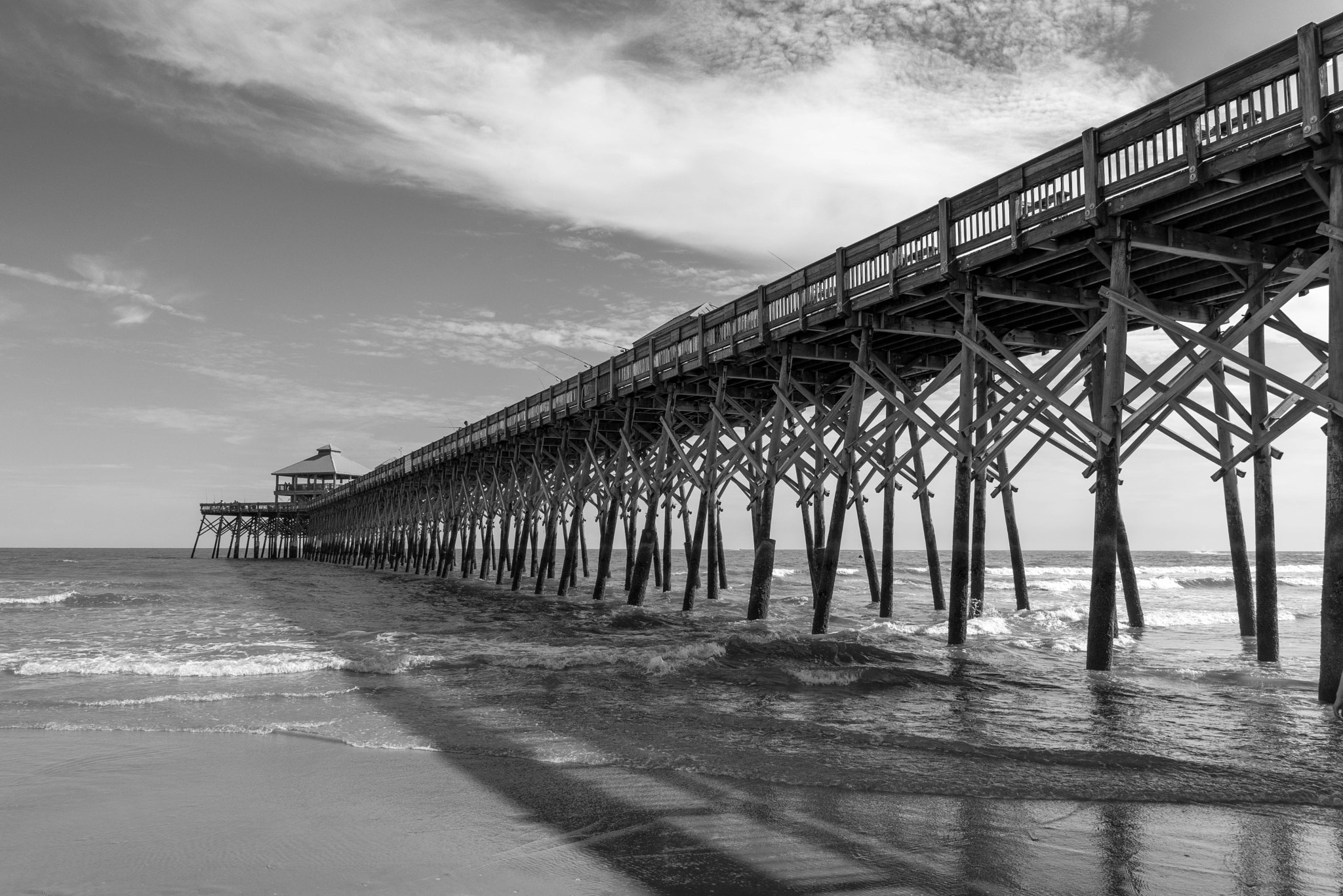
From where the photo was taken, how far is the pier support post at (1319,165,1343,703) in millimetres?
7625

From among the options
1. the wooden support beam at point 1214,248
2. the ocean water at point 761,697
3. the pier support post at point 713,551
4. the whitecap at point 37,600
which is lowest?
the whitecap at point 37,600

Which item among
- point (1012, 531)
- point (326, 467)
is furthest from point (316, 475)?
point (1012, 531)

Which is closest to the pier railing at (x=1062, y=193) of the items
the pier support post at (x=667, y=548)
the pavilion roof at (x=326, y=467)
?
the pier support post at (x=667, y=548)

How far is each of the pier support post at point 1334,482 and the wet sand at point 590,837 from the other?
3.26 m

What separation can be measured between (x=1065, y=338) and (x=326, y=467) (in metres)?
77.3

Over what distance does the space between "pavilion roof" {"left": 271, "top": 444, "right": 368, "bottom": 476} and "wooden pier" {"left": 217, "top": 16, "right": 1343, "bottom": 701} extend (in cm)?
6425

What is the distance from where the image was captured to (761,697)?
30.7 feet

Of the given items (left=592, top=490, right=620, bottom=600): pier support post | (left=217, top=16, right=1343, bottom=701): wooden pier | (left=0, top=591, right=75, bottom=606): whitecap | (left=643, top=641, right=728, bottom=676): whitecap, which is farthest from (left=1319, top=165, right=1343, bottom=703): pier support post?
(left=0, top=591, right=75, bottom=606): whitecap

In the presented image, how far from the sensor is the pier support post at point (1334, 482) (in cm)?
762

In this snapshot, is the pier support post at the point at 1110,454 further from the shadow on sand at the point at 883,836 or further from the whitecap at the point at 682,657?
the whitecap at the point at 682,657

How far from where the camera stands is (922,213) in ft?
41.1

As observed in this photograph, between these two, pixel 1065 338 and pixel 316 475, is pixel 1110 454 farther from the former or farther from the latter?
pixel 316 475

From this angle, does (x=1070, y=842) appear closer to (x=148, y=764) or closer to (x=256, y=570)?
(x=148, y=764)

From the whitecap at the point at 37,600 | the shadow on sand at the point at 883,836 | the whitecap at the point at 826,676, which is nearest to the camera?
the shadow on sand at the point at 883,836
